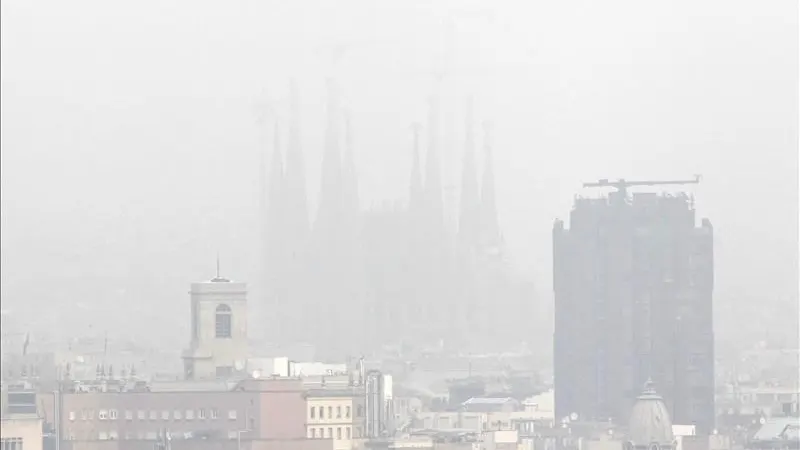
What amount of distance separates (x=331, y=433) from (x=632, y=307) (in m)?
24.8

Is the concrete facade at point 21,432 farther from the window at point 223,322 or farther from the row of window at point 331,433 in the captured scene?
the row of window at point 331,433

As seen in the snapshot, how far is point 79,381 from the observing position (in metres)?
70.4

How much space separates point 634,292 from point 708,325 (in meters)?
8.00

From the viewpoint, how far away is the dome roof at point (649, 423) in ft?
238

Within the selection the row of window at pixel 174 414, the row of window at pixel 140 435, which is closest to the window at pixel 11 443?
the row of window at pixel 140 435

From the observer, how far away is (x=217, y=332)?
7006 centimetres

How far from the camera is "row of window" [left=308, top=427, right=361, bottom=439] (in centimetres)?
6888

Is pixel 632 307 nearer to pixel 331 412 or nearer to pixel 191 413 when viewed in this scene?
pixel 331 412

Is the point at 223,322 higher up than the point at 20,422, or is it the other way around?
the point at 223,322

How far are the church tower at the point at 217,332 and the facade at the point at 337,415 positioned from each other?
4.33 ft

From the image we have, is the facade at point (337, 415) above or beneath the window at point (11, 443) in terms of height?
above

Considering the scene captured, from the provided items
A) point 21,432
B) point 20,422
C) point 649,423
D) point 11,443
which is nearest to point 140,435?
point 21,432

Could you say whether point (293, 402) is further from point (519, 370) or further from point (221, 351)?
point (519, 370)

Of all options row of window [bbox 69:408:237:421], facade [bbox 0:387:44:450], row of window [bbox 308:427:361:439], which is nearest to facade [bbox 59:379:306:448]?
row of window [bbox 69:408:237:421]
